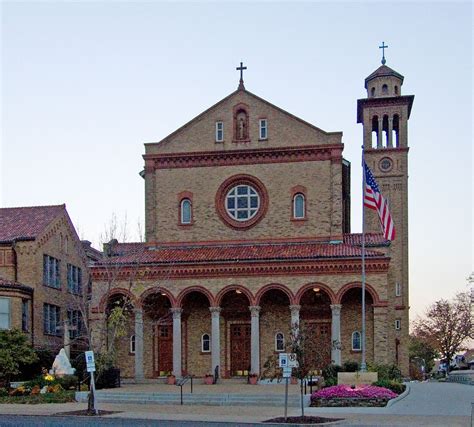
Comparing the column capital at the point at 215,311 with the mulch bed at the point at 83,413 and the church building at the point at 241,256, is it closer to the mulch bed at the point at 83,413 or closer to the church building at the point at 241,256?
the church building at the point at 241,256

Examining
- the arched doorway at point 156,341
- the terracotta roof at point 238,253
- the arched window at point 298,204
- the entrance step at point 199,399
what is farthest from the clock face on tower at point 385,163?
the entrance step at point 199,399

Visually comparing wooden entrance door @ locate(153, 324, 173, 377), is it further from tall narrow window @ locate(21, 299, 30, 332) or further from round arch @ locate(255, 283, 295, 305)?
tall narrow window @ locate(21, 299, 30, 332)

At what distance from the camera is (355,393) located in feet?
102

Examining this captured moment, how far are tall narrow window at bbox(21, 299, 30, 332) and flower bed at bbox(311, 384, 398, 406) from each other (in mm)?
20904

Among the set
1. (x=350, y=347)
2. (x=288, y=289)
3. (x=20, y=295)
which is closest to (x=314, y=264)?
(x=288, y=289)

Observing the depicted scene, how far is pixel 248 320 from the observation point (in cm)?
4759

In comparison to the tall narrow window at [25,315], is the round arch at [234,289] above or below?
above

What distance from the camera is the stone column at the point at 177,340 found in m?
45.5

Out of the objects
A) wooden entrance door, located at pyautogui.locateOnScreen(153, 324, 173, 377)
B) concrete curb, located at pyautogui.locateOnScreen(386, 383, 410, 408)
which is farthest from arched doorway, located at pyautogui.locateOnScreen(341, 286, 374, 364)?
wooden entrance door, located at pyautogui.locateOnScreen(153, 324, 173, 377)

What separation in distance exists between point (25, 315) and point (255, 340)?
13064 millimetres

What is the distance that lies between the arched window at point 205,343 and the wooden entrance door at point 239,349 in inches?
50.4

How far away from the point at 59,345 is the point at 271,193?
15819 millimetres

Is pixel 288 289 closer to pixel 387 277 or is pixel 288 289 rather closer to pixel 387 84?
pixel 387 277

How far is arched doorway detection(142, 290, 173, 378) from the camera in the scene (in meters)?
47.8
